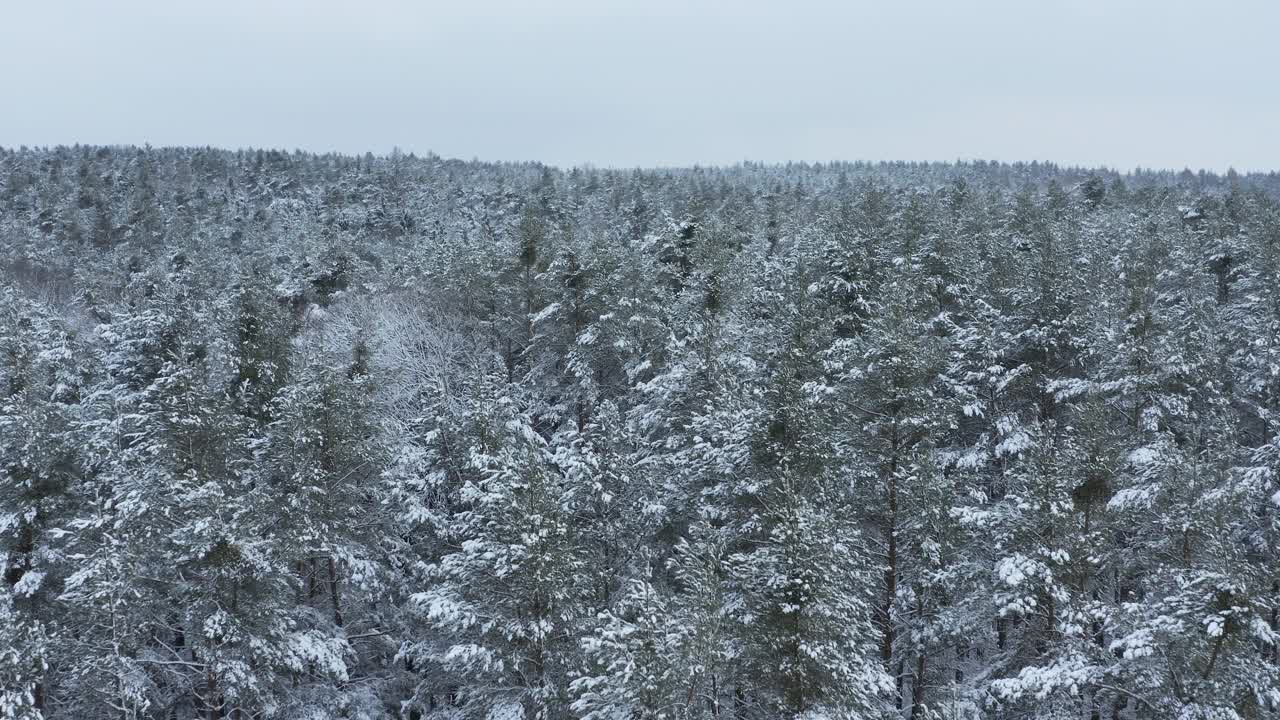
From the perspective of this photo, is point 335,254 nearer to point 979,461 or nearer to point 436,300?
point 436,300

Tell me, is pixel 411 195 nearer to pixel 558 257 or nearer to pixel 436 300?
pixel 436 300

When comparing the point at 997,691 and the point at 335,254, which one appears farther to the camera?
the point at 335,254

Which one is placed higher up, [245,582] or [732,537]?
[732,537]

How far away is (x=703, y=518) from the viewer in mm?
16969

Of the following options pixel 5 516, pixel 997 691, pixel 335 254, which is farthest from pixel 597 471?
pixel 335 254

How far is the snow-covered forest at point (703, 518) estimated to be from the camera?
42.9 feet

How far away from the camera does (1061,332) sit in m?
21.6

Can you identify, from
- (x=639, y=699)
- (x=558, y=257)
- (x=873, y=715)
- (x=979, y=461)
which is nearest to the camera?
(x=639, y=699)

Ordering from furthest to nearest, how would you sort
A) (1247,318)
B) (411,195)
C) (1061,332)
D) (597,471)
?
(411,195) → (1247,318) → (1061,332) → (597,471)

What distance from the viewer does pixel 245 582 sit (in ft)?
49.1

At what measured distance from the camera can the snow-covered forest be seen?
13.1 m

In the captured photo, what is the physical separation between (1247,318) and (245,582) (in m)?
31.2

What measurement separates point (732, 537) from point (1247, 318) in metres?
21.1

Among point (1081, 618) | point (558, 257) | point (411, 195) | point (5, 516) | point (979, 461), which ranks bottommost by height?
point (5, 516)
